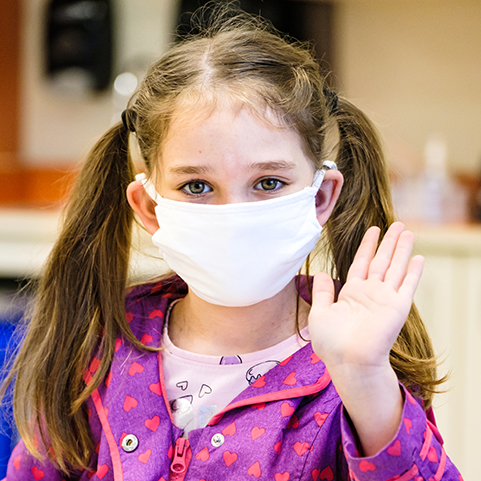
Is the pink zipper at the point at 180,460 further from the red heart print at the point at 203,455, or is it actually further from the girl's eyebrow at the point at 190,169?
the girl's eyebrow at the point at 190,169

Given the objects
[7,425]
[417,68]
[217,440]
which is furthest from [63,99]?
[217,440]

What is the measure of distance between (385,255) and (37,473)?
0.63 metres

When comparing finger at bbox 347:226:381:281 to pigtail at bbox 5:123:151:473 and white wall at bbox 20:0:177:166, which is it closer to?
pigtail at bbox 5:123:151:473

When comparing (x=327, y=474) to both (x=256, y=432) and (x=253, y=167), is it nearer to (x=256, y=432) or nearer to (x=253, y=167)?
(x=256, y=432)

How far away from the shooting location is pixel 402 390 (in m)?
0.69

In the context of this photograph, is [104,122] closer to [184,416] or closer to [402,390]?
[184,416]

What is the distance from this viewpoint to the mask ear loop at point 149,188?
2.95 ft

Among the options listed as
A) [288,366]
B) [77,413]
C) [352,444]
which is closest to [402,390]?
[352,444]

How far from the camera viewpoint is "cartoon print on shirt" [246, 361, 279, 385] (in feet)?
2.89

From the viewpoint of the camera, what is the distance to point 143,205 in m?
0.95

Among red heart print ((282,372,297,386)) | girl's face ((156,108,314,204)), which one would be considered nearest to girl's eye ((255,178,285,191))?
girl's face ((156,108,314,204))

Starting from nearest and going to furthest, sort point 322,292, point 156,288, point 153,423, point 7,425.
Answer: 1. point 322,292
2. point 153,423
3. point 156,288
4. point 7,425

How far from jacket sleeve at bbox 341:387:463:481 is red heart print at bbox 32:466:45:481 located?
1.72 feet

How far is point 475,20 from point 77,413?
2.12m
